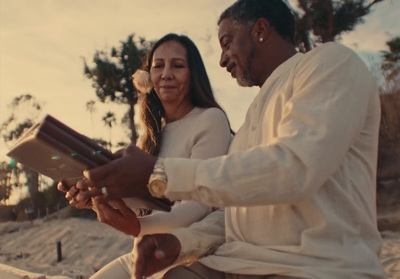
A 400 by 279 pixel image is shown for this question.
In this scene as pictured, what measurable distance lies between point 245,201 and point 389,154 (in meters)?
13.9

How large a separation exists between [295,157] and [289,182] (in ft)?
0.25

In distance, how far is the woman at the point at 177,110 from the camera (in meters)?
2.59

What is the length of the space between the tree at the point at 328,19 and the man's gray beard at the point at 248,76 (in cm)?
1474

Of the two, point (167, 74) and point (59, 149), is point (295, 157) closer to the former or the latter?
point (59, 149)

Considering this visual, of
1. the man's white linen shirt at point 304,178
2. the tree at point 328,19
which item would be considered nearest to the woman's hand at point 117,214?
the man's white linen shirt at point 304,178

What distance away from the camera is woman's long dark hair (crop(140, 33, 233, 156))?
2.91 metres

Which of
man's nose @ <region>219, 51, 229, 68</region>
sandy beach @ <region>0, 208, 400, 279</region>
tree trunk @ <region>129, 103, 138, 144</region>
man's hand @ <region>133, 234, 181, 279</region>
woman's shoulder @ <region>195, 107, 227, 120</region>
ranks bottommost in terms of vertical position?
sandy beach @ <region>0, 208, 400, 279</region>

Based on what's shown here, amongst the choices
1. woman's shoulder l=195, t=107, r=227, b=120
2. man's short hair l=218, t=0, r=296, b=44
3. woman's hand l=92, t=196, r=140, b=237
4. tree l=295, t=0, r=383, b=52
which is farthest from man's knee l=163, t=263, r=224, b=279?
tree l=295, t=0, r=383, b=52

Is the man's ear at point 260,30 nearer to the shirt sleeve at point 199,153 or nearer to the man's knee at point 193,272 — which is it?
the shirt sleeve at point 199,153

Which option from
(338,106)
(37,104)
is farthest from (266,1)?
(37,104)

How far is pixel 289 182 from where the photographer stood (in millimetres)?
1451

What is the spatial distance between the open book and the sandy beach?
5.96 m

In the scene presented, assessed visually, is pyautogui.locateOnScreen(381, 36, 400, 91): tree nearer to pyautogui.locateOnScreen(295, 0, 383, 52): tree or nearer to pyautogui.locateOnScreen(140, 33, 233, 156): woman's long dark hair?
pyautogui.locateOnScreen(295, 0, 383, 52): tree

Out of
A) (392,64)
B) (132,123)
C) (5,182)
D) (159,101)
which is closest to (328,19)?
(392,64)
